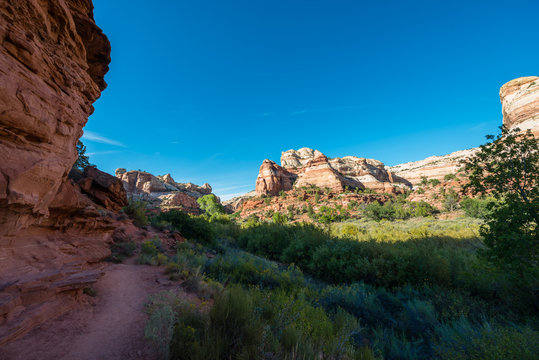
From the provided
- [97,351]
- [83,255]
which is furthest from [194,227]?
[97,351]

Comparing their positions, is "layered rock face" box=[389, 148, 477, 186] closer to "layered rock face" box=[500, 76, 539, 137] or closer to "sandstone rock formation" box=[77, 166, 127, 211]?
"layered rock face" box=[500, 76, 539, 137]

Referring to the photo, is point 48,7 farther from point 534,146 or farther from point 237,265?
point 534,146

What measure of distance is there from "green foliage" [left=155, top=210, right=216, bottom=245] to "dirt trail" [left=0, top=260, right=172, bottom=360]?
9.40 metres

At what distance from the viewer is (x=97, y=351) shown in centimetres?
271

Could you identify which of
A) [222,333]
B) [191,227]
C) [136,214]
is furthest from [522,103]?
[136,214]

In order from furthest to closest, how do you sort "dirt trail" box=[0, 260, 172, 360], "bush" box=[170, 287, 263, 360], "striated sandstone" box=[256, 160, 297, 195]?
"striated sandstone" box=[256, 160, 297, 195] → "dirt trail" box=[0, 260, 172, 360] → "bush" box=[170, 287, 263, 360]

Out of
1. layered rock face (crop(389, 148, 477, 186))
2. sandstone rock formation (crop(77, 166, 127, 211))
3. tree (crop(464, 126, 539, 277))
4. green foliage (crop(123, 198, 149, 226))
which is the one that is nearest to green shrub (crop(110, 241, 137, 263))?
sandstone rock formation (crop(77, 166, 127, 211))

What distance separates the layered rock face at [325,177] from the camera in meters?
65.2

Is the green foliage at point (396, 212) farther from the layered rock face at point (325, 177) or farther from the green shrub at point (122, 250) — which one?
the green shrub at point (122, 250)

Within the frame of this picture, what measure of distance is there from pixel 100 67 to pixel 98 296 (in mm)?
6868

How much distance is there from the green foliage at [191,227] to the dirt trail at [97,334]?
9.40 m

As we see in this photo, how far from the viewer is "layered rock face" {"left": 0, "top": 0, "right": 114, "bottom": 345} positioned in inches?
117

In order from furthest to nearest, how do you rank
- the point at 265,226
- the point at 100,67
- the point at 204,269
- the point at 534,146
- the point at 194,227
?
1. the point at 265,226
2. the point at 194,227
3. the point at 204,269
4. the point at 100,67
5. the point at 534,146

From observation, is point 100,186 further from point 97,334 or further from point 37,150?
point 97,334
